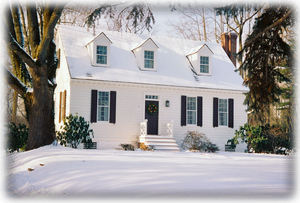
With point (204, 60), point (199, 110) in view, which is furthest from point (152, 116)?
point (204, 60)

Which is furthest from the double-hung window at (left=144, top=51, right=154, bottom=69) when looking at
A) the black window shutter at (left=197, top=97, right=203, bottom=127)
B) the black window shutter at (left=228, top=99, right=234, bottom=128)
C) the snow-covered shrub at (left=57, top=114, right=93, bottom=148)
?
the snow-covered shrub at (left=57, top=114, right=93, bottom=148)

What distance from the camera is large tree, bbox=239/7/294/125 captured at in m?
10.2

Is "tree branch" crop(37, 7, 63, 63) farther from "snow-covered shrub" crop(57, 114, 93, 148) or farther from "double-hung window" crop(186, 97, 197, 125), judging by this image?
"double-hung window" crop(186, 97, 197, 125)

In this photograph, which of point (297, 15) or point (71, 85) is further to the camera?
point (71, 85)

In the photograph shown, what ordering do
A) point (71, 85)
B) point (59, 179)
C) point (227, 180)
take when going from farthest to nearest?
point (71, 85) → point (59, 179) → point (227, 180)

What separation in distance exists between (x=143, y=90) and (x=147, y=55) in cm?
227

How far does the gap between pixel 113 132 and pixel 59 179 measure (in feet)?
35.1

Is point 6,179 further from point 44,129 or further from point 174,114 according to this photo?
point 174,114

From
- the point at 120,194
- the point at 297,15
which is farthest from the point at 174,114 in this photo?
the point at 120,194

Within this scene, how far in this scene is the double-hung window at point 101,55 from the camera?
18703mm

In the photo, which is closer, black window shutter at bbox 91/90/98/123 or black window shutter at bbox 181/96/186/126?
black window shutter at bbox 91/90/98/123

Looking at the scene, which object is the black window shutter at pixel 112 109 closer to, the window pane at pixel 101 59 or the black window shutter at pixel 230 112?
the window pane at pixel 101 59

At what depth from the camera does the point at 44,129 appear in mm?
13641

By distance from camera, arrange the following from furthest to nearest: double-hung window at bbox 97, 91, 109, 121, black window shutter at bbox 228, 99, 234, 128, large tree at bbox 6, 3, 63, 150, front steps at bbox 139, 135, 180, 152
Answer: black window shutter at bbox 228, 99, 234, 128
double-hung window at bbox 97, 91, 109, 121
front steps at bbox 139, 135, 180, 152
large tree at bbox 6, 3, 63, 150
